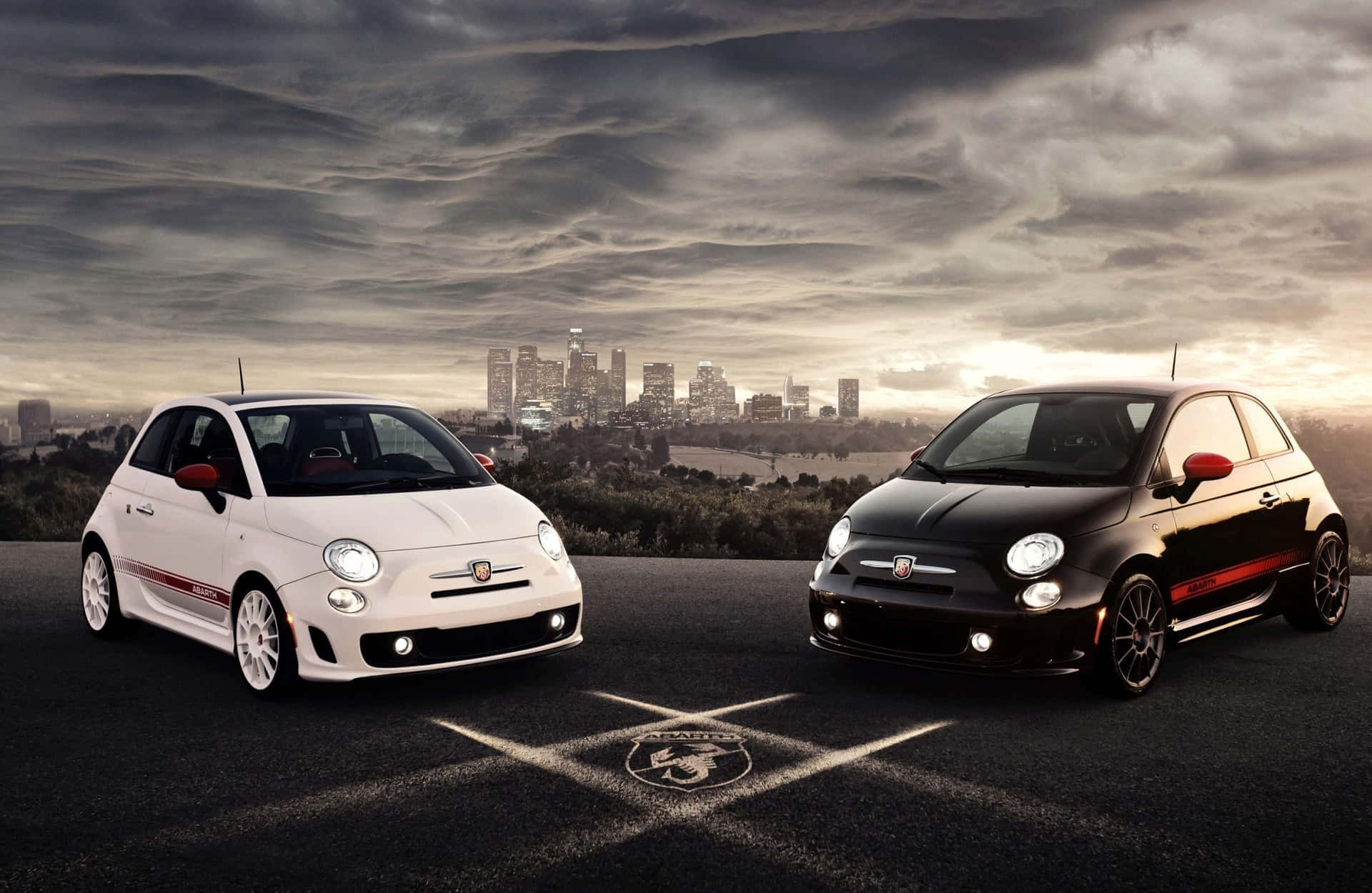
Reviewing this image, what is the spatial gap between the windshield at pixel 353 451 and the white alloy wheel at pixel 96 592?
6.35ft

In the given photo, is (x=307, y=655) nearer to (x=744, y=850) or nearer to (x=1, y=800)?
(x=1, y=800)

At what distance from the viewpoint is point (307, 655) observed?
241 inches

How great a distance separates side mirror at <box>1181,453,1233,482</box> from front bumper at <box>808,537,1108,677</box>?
1014 millimetres

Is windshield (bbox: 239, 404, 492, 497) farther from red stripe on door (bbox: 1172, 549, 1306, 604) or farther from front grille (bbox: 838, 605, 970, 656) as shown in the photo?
red stripe on door (bbox: 1172, 549, 1306, 604)

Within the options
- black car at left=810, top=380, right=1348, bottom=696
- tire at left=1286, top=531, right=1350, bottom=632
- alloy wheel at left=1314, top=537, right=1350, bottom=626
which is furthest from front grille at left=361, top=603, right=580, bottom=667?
alloy wheel at left=1314, top=537, right=1350, bottom=626

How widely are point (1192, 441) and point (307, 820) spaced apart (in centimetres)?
547

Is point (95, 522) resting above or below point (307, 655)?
above

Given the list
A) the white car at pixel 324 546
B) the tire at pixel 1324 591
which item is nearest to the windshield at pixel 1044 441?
the tire at pixel 1324 591

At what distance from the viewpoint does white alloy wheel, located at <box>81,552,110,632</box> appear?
807 cm

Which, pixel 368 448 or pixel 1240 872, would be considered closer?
pixel 1240 872

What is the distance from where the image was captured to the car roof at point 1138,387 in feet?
23.7

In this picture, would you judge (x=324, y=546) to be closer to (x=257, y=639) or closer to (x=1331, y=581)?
(x=257, y=639)

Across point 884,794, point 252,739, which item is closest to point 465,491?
point 252,739

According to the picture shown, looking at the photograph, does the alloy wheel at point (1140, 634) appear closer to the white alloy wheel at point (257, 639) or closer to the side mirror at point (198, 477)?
the white alloy wheel at point (257, 639)
